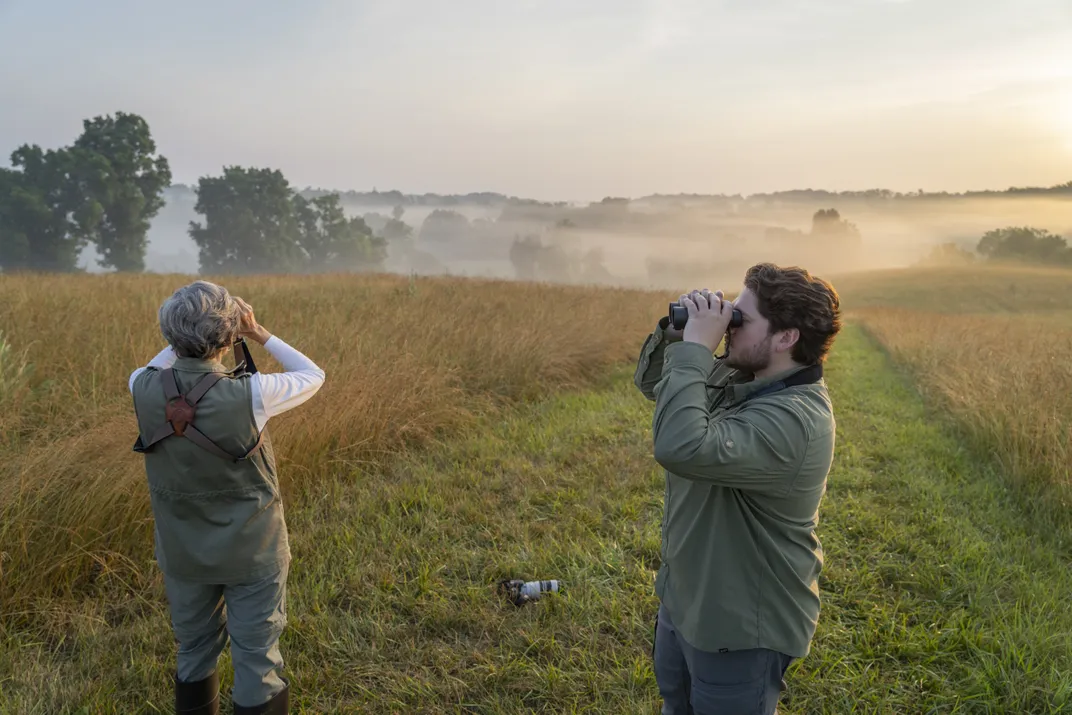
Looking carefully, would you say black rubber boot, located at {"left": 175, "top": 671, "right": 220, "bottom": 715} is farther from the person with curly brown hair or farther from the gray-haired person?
the person with curly brown hair

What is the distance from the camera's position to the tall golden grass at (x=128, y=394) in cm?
303

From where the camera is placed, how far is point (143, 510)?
10.7 ft

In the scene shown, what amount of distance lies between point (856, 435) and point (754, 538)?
5.80m

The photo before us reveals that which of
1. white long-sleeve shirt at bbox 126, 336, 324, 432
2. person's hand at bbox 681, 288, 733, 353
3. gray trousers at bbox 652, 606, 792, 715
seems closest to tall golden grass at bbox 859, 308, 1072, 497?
gray trousers at bbox 652, 606, 792, 715

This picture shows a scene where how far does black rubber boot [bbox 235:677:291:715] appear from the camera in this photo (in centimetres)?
203

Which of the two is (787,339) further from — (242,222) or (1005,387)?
(242,222)

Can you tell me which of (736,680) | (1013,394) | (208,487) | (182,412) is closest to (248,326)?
(182,412)

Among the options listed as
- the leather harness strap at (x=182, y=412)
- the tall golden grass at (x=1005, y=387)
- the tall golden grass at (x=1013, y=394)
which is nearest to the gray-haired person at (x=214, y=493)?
the leather harness strap at (x=182, y=412)

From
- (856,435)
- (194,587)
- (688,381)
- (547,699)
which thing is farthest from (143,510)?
(856,435)

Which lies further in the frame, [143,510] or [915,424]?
[915,424]

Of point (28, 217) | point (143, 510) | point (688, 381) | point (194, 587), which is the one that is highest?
point (28, 217)

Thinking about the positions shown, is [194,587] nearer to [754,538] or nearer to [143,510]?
[143,510]

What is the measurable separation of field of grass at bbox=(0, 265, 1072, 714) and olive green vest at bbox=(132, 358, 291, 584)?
2.98ft

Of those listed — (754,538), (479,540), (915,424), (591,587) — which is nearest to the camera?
(754,538)
